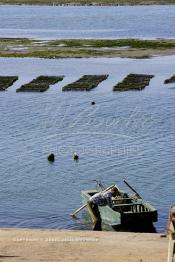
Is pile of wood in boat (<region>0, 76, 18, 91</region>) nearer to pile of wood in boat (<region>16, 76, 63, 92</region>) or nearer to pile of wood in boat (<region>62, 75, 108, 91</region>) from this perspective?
pile of wood in boat (<region>16, 76, 63, 92</region>)

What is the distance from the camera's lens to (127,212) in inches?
1532

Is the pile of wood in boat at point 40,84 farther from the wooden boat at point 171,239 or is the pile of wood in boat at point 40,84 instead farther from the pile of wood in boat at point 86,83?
the wooden boat at point 171,239

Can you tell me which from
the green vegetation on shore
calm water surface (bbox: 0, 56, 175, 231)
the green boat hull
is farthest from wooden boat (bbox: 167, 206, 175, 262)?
the green vegetation on shore

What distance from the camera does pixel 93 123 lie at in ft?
211

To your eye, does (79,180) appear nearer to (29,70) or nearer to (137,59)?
(29,70)

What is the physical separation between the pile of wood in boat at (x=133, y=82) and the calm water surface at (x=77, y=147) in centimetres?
81

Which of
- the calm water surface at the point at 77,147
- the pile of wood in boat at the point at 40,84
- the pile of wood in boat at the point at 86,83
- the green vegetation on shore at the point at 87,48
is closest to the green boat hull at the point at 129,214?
the calm water surface at the point at 77,147

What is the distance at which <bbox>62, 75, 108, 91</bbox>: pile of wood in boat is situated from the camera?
258ft

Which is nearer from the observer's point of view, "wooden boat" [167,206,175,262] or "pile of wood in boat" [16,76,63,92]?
"wooden boat" [167,206,175,262]

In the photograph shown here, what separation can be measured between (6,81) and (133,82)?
1333 cm

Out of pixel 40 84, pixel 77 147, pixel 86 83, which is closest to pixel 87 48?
pixel 86 83

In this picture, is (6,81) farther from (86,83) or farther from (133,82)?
(133,82)

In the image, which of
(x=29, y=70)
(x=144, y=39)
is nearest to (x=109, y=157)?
(x=29, y=70)

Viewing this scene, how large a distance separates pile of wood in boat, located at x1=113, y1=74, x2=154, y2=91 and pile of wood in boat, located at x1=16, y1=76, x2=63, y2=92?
6.93 metres
